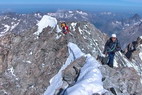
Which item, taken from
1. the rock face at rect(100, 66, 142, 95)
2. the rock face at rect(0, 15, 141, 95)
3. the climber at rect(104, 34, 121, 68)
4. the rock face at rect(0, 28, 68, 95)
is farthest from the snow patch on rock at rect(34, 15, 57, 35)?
the rock face at rect(100, 66, 142, 95)

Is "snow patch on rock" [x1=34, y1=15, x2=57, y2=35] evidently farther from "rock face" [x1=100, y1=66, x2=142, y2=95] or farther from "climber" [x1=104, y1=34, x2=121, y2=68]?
"rock face" [x1=100, y1=66, x2=142, y2=95]

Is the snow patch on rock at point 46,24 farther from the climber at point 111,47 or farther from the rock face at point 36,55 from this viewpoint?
the climber at point 111,47

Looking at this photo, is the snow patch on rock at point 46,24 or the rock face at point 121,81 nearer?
the rock face at point 121,81

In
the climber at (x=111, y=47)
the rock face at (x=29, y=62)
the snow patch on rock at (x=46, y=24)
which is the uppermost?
the climber at (x=111, y=47)

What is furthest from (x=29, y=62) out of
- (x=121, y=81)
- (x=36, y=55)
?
(x=121, y=81)

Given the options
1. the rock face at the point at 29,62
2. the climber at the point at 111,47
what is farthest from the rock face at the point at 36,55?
the climber at the point at 111,47

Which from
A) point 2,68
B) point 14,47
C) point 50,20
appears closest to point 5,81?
point 2,68

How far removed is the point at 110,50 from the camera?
3366cm

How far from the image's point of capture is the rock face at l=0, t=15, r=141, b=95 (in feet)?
147

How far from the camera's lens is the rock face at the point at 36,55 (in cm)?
4478

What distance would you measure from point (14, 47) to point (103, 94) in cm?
3340

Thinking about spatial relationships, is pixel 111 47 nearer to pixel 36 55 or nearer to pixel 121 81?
pixel 121 81

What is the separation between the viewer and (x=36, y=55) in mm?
49344

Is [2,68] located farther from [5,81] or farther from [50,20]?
[50,20]
